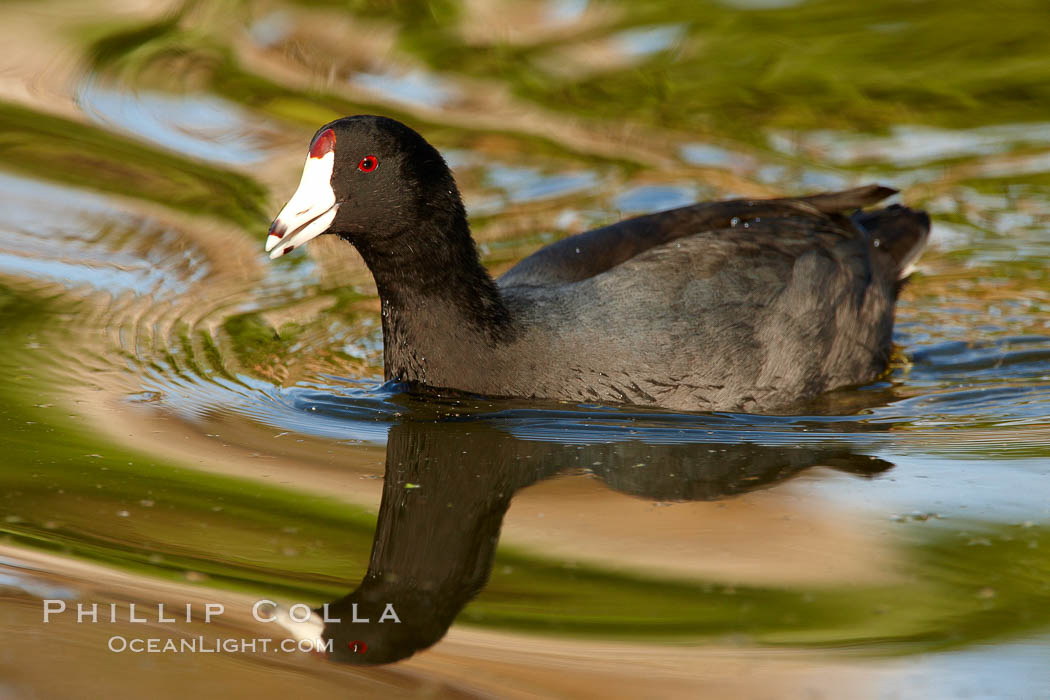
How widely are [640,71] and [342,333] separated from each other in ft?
11.8

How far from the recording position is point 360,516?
3.27 metres

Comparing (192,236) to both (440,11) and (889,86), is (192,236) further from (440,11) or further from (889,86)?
(889,86)

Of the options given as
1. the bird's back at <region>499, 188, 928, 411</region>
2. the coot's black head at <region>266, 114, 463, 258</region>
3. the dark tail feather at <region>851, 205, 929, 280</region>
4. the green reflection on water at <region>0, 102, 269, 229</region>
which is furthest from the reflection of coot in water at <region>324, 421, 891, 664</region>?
the green reflection on water at <region>0, 102, 269, 229</region>

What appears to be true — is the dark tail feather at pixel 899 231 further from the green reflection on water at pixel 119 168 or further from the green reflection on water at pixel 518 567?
the green reflection on water at pixel 119 168

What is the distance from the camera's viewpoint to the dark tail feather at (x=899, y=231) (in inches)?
217

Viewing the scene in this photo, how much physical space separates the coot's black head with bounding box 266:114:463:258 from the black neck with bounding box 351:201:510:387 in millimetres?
94

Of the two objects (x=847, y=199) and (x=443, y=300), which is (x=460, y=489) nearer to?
(x=443, y=300)

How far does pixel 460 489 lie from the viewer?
3.50 meters

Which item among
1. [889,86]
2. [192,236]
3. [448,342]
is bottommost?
[448,342]

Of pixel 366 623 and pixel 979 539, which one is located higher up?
pixel 979 539

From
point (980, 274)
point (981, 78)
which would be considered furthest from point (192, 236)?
point (981, 78)

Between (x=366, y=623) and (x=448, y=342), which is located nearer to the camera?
(x=366, y=623)

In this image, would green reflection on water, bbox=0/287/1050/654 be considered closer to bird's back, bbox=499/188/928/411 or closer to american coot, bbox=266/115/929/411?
american coot, bbox=266/115/929/411

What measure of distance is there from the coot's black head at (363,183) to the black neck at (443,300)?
94mm
